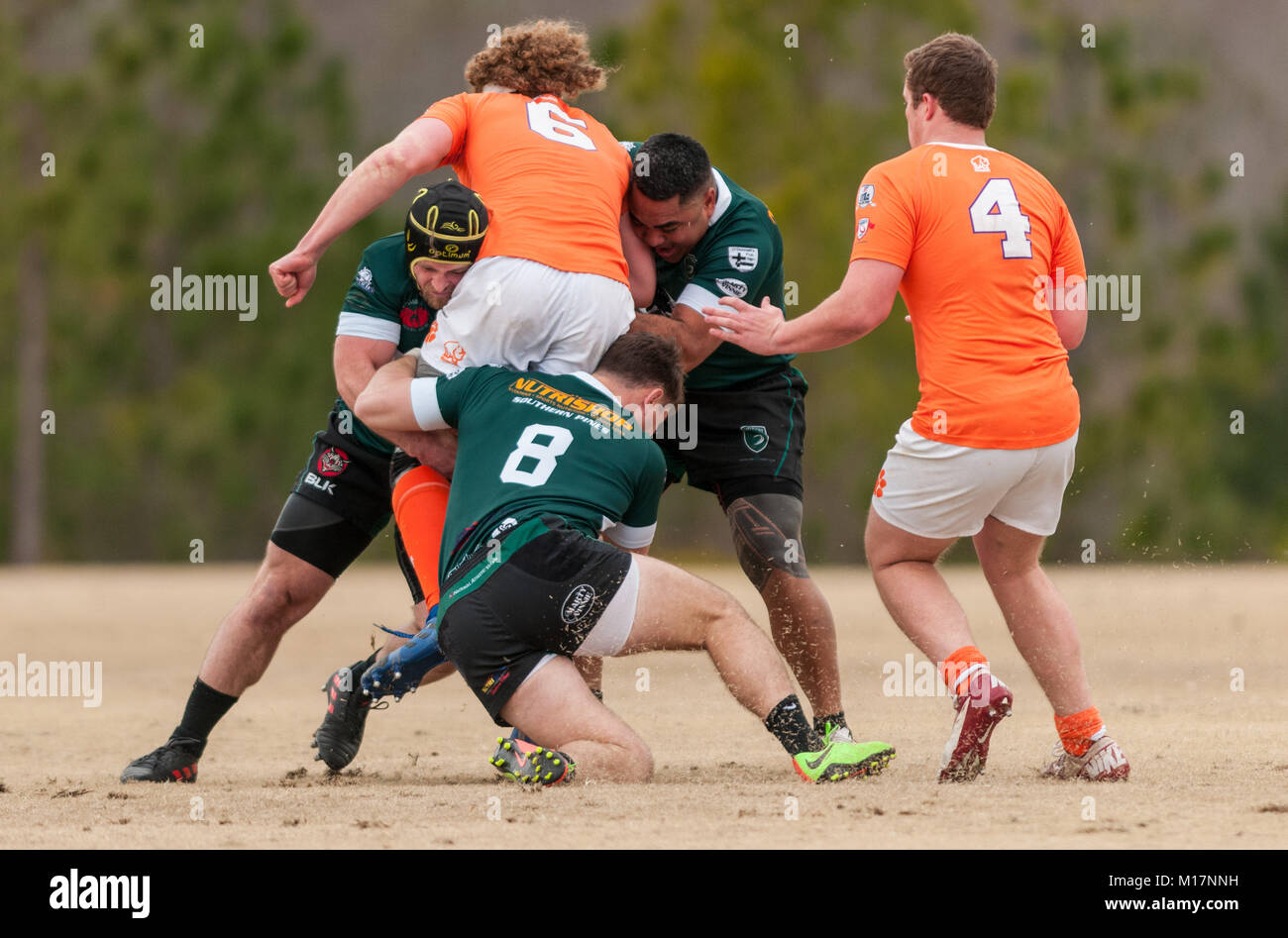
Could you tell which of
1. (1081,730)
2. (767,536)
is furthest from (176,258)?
(1081,730)

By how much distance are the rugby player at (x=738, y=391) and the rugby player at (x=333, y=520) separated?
95 centimetres

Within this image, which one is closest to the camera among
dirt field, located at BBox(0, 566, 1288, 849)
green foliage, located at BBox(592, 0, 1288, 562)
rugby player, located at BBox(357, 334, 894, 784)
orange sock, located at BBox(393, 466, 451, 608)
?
dirt field, located at BBox(0, 566, 1288, 849)

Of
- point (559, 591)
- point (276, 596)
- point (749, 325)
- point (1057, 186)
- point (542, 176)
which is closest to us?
point (559, 591)

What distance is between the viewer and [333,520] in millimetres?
6102

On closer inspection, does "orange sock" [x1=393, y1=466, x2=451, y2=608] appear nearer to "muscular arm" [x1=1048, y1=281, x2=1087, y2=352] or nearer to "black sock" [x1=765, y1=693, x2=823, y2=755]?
"black sock" [x1=765, y1=693, x2=823, y2=755]

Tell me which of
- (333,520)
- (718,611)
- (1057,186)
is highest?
(1057,186)

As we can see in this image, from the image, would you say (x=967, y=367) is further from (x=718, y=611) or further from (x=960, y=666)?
(x=718, y=611)

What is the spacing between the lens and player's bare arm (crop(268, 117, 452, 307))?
5.36 metres

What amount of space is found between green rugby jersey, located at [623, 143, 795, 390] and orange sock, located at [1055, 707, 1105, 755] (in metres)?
1.81

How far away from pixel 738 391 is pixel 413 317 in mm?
1330

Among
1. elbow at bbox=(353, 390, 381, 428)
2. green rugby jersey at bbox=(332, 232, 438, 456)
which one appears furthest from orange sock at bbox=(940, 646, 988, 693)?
green rugby jersey at bbox=(332, 232, 438, 456)

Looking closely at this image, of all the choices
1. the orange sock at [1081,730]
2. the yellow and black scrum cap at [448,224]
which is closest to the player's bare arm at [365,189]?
the yellow and black scrum cap at [448,224]

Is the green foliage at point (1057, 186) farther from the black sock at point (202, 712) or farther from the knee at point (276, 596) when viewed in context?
the black sock at point (202, 712)

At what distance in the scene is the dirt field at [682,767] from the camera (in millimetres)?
4168
